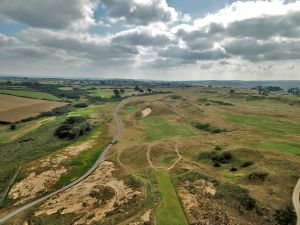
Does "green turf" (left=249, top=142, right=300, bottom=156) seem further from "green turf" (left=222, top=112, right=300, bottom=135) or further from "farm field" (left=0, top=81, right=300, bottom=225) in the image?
"green turf" (left=222, top=112, right=300, bottom=135)

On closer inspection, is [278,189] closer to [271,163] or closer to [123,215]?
[271,163]

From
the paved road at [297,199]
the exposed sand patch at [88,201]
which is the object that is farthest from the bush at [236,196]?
the exposed sand patch at [88,201]

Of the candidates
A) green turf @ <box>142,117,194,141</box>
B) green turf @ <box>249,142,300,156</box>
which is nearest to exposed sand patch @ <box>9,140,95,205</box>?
green turf @ <box>142,117,194,141</box>

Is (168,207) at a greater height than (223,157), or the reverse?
(223,157)

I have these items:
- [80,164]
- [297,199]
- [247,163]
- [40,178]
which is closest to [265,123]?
[247,163]

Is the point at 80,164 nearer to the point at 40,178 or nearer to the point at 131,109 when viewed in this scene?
the point at 40,178

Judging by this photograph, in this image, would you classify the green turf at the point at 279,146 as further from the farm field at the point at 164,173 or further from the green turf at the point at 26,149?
the green turf at the point at 26,149
